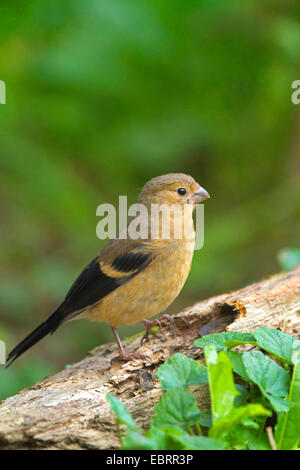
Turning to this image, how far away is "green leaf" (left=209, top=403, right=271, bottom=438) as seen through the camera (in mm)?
2361

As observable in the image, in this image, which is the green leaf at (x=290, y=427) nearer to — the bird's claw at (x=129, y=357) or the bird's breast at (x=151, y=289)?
the bird's claw at (x=129, y=357)

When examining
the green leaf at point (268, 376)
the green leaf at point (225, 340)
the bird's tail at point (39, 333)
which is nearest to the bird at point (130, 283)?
the bird's tail at point (39, 333)

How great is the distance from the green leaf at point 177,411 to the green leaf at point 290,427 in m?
0.39

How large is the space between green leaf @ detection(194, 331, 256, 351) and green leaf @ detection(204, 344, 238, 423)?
1.00ft

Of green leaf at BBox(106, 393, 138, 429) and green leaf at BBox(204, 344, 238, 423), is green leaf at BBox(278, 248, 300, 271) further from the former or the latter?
green leaf at BBox(106, 393, 138, 429)

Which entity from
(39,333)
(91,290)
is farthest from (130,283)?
(39,333)

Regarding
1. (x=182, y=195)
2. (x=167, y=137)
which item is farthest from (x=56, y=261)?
(x=182, y=195)

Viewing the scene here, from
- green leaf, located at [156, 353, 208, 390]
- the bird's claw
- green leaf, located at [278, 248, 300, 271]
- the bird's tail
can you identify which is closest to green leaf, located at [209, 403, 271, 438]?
green leaf, located at [156, 353, 208, 390]

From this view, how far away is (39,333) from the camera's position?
383cm

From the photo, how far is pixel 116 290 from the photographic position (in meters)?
3.83

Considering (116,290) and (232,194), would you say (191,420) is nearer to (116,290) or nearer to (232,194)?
(116,290)

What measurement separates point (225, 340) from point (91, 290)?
48.9 inches

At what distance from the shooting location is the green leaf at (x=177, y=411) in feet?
8.28

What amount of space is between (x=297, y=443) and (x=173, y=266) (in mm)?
1530
